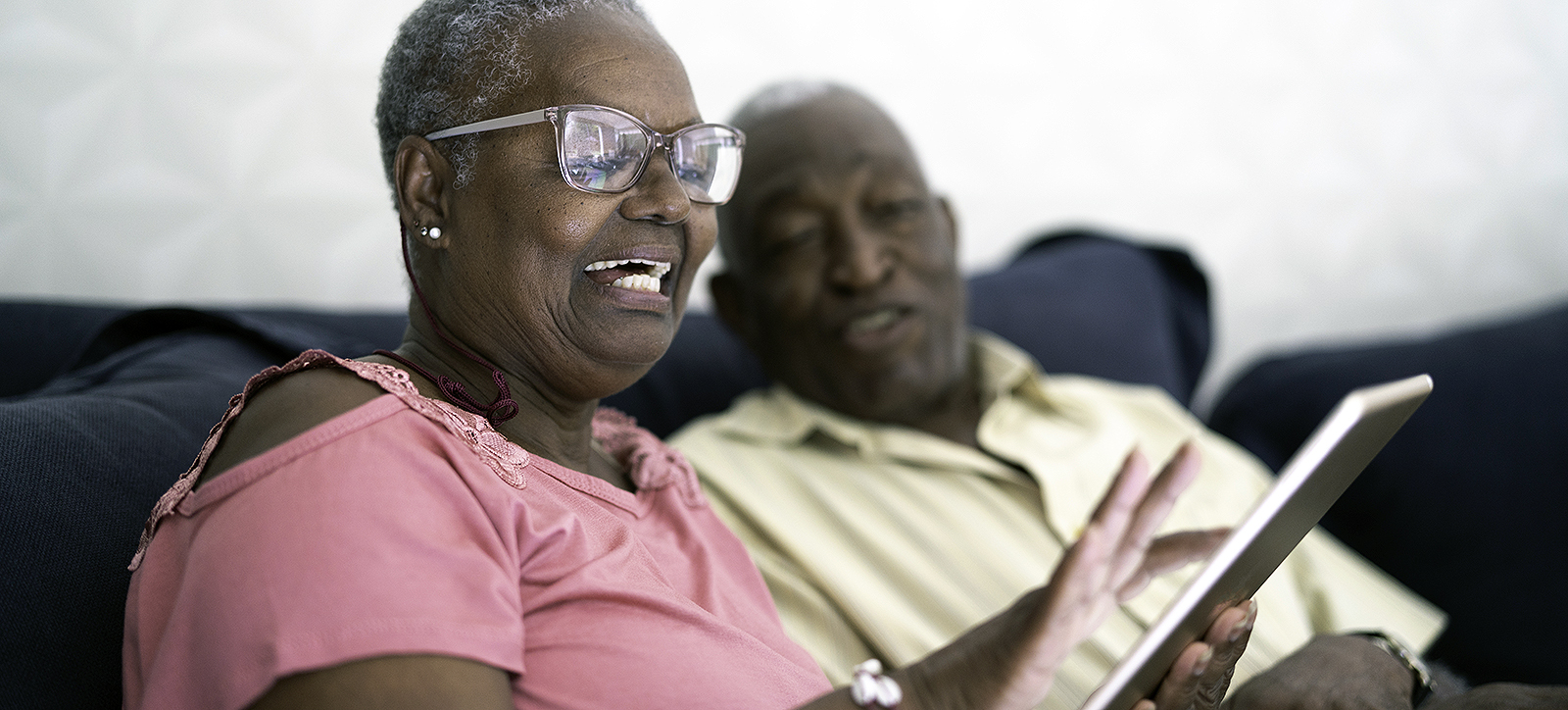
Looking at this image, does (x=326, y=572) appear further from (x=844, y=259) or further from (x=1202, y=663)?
(x=844, y=259)

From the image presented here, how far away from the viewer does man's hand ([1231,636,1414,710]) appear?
3.96 ft

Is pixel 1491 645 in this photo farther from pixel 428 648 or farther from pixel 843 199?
pixel 428 648

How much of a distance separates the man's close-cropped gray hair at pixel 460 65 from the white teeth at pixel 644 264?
0.14 metres

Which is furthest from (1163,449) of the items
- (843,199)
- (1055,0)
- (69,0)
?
(69,0)

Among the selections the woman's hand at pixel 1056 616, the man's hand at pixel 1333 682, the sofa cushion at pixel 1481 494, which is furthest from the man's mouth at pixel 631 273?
the sofa cushion at pixel 1481 494

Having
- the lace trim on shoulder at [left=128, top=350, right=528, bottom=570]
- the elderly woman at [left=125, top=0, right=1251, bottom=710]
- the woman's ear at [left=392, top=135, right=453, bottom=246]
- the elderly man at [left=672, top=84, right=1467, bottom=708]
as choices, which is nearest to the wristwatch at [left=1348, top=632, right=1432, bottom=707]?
the elderly man at [left=672, top=84, right=1467, bottom=708]

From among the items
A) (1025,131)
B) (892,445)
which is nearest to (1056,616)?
(892,445)

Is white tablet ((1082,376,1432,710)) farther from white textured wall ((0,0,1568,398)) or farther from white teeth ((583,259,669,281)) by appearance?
white textured wall ((0,0,1568,398))

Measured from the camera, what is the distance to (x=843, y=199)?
1790 millimetres

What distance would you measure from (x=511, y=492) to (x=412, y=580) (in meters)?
0.16

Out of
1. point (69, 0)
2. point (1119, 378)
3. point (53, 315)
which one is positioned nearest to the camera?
point (53, 315)

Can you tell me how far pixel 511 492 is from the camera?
0.88 meters

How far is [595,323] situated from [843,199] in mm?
846

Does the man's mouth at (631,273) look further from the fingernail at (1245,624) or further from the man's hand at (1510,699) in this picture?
the man's hand at (1510,699)
